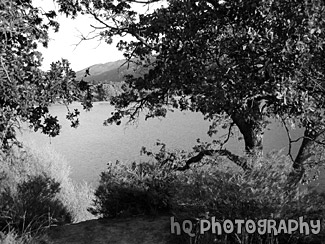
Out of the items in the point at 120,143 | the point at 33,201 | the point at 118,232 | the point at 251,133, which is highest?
the point at 120,143

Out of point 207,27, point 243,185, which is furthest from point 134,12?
point 243,185

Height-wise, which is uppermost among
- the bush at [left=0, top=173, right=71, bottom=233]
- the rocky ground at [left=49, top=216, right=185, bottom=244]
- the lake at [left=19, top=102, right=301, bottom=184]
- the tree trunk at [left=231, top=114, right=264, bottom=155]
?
the lake at [left=19, top=102, right=301, bottom=184]

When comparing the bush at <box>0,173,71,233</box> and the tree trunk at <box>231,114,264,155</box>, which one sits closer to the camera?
the bush at <box>0,173,71,233</box>

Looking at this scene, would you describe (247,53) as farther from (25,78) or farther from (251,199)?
(25,78)

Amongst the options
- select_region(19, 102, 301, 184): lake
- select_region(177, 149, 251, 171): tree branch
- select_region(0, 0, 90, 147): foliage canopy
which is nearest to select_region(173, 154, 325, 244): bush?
select_region(177, 149, 251, 171): tree branch

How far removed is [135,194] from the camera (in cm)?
696

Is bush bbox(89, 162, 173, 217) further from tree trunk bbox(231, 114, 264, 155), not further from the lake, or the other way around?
the lake

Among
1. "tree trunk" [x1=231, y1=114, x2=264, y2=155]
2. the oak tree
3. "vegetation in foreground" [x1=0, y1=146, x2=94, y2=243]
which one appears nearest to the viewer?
the oak tree

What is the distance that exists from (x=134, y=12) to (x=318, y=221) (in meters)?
4.71

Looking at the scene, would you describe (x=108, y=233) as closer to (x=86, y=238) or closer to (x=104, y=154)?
(x=86, y=238)

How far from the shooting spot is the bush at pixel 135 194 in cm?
687

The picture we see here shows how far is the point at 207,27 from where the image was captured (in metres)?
4.69

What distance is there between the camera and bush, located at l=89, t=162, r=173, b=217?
6.87 m

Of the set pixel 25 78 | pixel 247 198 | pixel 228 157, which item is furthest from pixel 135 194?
pixel 25 78
